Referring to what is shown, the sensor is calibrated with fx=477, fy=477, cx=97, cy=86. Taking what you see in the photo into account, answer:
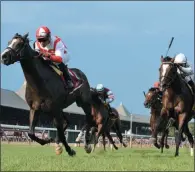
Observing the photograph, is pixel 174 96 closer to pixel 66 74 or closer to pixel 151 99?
→ pixel 66 74

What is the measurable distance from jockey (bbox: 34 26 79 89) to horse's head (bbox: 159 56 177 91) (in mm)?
2027

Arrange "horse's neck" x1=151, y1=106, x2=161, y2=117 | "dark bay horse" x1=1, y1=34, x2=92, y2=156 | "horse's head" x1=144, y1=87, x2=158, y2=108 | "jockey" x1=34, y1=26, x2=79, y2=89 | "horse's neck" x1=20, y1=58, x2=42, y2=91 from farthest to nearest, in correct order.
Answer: "horse's neck" x1=151, y1=106, x2=161, y2=117 < "horse's head" x1=144, y1=87, x2=158, y2=108 < "jockey" x1=34, y1=26, x2=79, y2=89 < "horse's neck" x1=20, y1=58, x2=42, y2=91 < "dark bay horse" x1=1, y1=34, x2=92, y2=156

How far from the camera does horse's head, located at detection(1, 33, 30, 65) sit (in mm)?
7918

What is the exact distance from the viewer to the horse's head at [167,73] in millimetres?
10312

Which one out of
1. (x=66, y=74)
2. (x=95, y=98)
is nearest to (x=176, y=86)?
(x=66, y=74)

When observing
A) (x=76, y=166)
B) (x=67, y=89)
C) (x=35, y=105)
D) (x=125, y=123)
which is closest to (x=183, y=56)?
(x=67, y=89)

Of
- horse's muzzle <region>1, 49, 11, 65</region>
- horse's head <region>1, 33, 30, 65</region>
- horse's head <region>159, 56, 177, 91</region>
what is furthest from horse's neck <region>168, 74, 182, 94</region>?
horse's muzzle <region>1, 49, 11, 65</region>

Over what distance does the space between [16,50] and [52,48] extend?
4.40 feet

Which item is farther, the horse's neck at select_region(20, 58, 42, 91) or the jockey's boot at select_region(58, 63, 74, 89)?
the jockey's boot at select_region(58, 63, 74, 89)

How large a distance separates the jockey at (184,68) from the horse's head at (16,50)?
12.5ft

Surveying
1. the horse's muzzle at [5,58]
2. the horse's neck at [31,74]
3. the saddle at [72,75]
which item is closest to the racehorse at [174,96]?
the saddle at [72,75]

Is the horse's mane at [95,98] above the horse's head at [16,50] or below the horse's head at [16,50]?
above

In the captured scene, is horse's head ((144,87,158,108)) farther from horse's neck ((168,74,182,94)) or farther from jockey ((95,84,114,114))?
horse's neck ((168,74,182,94))

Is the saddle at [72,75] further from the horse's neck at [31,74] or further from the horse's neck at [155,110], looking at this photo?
the horse's neck at [155,110]
